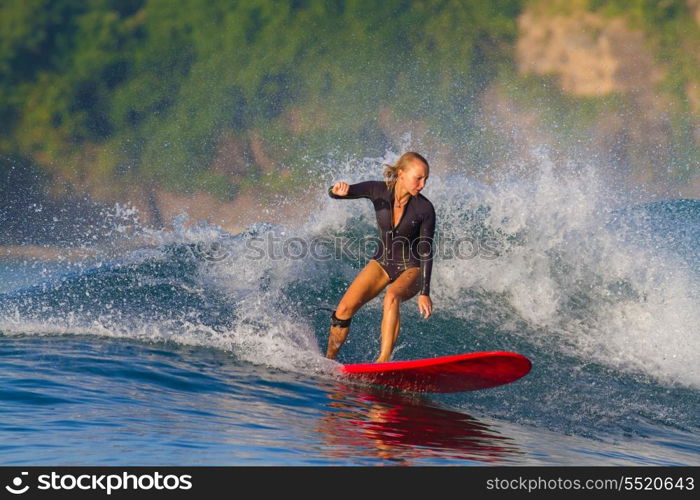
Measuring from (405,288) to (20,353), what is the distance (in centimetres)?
349

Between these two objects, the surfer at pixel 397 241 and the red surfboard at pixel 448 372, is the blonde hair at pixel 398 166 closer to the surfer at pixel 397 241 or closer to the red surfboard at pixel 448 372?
the surfer at pixel 397 241

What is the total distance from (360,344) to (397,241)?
5.58ft

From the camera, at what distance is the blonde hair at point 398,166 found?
7.09 meters

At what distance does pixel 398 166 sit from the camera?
283 inches

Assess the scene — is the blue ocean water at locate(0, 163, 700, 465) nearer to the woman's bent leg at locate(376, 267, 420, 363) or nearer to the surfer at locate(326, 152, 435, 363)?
the woman's bent leg at locate(376, 267, 420, 363)

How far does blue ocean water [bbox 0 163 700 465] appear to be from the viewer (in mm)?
5488

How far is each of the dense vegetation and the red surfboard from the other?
2869cm

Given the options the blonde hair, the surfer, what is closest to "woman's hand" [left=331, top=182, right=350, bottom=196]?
the surfer

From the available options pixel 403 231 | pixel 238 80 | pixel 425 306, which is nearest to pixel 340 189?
pixel 403 231

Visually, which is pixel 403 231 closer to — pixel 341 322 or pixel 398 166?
pixel 398 166

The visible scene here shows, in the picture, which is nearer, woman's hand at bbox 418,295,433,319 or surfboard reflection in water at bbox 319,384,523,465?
surfboard reflection in water at bbox 319,384,523,465

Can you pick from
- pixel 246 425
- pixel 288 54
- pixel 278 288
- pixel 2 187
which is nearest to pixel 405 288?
pixel 246 425

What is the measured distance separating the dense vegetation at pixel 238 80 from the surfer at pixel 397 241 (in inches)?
1119

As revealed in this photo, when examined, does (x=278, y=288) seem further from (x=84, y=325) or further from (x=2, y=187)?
(x=2, y=187)
